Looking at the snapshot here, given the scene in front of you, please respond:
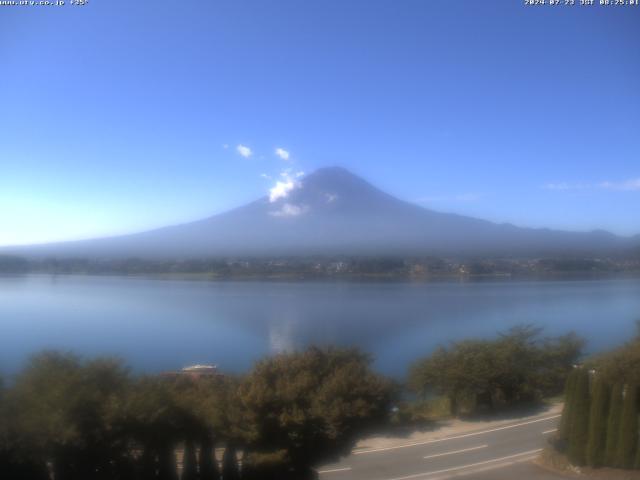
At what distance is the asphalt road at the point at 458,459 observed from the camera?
6.45 m

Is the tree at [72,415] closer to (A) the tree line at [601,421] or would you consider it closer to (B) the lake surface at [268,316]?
(B) the lake surface at [268,316]

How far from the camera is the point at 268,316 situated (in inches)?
680

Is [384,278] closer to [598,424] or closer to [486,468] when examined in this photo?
[486,468]

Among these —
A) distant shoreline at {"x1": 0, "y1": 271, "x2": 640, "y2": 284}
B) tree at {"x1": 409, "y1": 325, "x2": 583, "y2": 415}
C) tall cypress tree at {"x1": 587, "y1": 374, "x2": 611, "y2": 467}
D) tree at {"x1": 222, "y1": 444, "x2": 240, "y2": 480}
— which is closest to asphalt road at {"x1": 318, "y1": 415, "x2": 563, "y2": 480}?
tall cypress tree at {"x1": 587, "y1": 374, "x2": 611, "y2": 467}

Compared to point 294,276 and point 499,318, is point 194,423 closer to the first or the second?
point 499,318

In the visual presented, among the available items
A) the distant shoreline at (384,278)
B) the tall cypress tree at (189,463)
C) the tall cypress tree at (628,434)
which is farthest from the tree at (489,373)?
the distant shoreline at (384,278)

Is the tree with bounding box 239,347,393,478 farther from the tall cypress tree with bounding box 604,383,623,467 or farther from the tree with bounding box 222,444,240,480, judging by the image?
the tall cypress tree with bounding box 604,383,623,467

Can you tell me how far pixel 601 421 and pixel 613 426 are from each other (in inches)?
5.6

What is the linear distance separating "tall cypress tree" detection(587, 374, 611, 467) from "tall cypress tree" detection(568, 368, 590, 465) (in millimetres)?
87

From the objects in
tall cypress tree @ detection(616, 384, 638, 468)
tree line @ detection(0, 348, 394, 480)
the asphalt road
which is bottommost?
the asphalt road

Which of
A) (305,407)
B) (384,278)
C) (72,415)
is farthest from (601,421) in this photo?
(384,278)

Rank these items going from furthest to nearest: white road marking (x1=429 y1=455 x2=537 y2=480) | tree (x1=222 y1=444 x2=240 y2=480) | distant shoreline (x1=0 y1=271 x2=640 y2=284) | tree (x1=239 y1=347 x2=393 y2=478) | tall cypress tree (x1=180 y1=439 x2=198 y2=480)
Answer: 1. distant shoreline (x1=0 y1=271 x2=640 y2=284)
2. white road marking (x1=429 y1=455 x2=537 y2=480)
3. tree (x1=239 y1=347 x2=393 y2=478)
4. tree (x1=222 y1=444 x2=240 y2=480)
5. tall cypress tree (x1=180 y1=439 x2=198 y2=480)

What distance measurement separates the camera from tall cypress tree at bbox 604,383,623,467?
6453mm

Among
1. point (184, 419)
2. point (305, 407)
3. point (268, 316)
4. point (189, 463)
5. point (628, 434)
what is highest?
point (184, 419)
